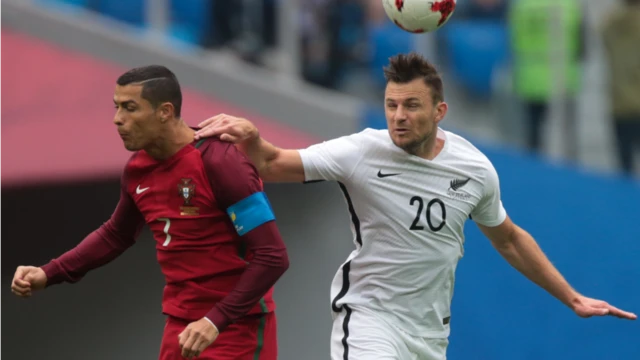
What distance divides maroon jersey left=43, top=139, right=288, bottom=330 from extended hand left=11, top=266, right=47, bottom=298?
1.84 feet

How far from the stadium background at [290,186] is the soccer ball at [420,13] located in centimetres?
300

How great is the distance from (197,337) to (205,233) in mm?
549

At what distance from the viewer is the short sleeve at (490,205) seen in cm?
549

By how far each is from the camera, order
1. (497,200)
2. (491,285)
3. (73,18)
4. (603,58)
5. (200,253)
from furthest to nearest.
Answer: (603,58) → (73,18) → (491,285) → (497,200) → (200,253)

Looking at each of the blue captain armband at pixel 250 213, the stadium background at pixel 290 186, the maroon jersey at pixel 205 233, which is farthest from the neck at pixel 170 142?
the stadium background at pixel 290 186

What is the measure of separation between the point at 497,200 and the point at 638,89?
4024 mm

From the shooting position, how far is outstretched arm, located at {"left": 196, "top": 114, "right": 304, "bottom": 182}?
4895 millimetres

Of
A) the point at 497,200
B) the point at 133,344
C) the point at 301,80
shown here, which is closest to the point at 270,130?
the point at 301,80

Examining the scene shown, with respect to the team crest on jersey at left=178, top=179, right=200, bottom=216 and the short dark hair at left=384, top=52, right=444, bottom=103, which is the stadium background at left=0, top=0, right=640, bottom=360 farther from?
the team crest on jersey at left=178, top=179, right=200, bottom=216

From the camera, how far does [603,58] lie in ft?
31.6

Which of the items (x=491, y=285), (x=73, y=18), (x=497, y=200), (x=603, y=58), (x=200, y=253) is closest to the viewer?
(x=200, y=253)

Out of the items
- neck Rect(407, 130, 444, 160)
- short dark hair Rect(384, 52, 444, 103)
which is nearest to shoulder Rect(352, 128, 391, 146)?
neck Rect(407, 130, 444, 160)

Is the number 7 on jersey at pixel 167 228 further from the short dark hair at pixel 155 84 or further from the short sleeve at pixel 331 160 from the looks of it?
the short sleeve at pixel 331 160

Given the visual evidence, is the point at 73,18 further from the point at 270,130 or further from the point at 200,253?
the point at 200,253
